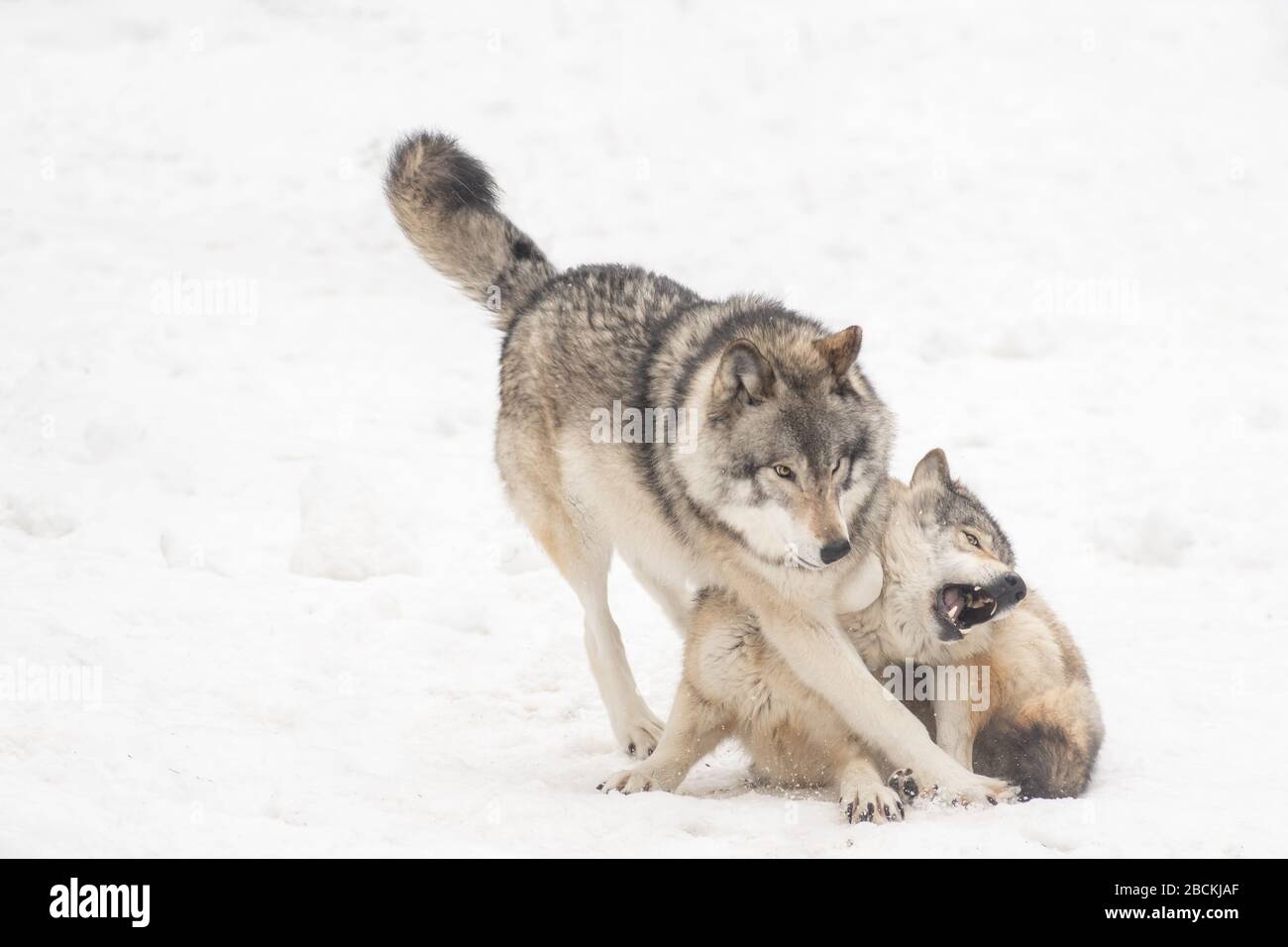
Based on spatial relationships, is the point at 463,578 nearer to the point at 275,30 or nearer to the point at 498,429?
the point at 498,429

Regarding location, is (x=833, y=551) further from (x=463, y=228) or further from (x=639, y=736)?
(x=463, y=228)

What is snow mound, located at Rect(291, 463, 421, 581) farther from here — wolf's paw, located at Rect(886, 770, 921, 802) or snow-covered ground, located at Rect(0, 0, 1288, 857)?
wolf's paw, located at Rect(886, 770, 921, 802)

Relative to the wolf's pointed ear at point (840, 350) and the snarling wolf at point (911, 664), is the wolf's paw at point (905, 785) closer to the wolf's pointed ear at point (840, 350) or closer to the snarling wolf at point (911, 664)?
the snarling wolf at point (911, 664)

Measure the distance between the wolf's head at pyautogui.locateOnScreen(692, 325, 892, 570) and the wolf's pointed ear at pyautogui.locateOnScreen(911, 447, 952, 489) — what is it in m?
0.47

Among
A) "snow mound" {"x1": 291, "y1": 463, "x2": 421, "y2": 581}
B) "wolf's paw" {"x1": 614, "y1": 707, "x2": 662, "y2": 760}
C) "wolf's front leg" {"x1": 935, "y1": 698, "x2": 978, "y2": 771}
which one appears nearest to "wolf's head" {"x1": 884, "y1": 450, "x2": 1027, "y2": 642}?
"wolf's front leg" {"x1": 935, "y1": 698, "x2": 978, "y2": 771}

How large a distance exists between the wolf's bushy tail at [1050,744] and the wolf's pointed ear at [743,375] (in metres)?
1.72

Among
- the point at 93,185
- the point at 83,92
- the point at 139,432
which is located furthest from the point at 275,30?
the point at 139,432

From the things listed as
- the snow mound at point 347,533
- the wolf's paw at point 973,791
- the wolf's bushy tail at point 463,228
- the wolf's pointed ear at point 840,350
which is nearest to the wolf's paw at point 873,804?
the wolf's paw at point 973,791

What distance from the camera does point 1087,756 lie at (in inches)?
211

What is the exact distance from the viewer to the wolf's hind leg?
6.65 m

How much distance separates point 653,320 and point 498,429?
3.76ft

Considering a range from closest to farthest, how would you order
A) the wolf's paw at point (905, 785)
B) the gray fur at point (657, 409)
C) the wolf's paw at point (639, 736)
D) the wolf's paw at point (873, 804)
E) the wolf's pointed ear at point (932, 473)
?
1. the wolf's paw at point (873, 804)
2. the wolf's paw at point (905, 785)
3. the gray fur at point (657, 409)
4. the wolf's pointed ear at point (932, 473)
5. the wolf's paw at point (639, 736)

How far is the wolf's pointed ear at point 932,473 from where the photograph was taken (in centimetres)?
630

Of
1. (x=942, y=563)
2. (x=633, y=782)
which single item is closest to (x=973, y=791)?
(x=942, y=563)
